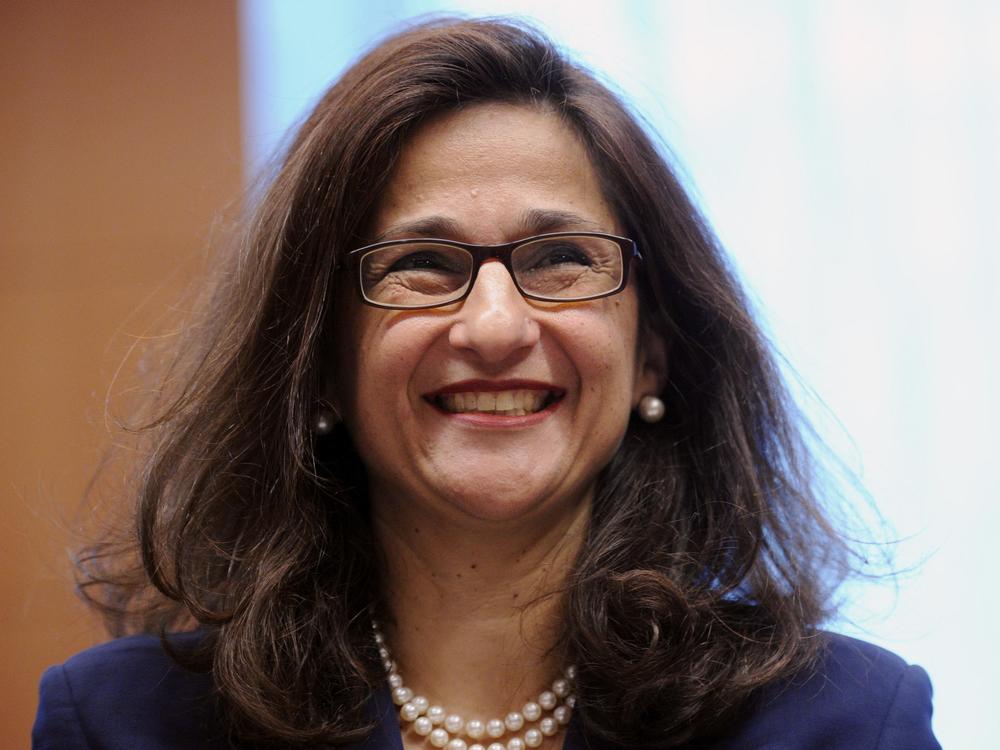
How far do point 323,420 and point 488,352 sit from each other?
1.09 ft

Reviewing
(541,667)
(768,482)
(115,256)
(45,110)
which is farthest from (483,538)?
(45,110)

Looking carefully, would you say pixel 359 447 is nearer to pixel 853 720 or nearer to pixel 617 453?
pixel 617 453

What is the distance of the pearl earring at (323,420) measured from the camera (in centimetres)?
176

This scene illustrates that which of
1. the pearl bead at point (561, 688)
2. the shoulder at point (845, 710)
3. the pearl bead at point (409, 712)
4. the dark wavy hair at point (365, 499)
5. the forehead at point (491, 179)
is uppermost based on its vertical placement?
the forehead at point (491, 179)

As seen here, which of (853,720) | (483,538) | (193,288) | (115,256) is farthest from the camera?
(115,256)

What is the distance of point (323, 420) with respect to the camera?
5.77 feet

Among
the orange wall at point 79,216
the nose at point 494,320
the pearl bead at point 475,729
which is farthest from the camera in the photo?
the orange wall at point 79,216

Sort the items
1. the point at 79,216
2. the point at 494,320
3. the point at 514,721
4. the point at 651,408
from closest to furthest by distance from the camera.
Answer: the point at 494,320 → the point at 514,721 → the point at 651,408 → the point at 79,216

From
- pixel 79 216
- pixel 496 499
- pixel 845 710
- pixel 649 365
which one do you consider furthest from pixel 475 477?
pixel 79 216

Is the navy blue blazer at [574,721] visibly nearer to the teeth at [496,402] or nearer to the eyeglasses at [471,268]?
the teeth at [496,402]

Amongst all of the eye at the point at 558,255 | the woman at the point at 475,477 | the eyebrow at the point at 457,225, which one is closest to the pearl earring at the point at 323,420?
the woman at the point at 475,477

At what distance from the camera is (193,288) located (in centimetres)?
220

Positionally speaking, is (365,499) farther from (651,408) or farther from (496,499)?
(651,408)

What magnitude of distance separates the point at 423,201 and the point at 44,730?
0.94m
